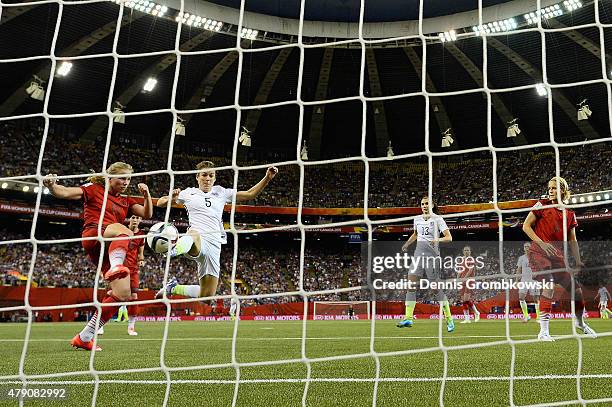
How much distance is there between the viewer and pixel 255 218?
Answer: 89.4 feet

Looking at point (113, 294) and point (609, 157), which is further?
point (609, 157)

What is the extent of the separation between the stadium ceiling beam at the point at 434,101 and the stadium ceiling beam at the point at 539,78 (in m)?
2.71

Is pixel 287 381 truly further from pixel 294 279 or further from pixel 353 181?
pixel 353 181

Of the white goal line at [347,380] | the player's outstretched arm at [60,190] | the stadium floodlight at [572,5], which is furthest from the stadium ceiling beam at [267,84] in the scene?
the white goal line at [347,380]

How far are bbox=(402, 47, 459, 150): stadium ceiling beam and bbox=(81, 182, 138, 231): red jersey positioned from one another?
51.4 feet

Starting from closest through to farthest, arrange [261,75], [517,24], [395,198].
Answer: [517,24] → [261,75] → [395,198]

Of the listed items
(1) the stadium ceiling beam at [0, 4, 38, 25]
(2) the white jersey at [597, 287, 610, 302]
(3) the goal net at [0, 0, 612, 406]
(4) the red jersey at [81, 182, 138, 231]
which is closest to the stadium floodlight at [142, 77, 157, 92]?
(3) the goal net at [0, 0, 612, 406]

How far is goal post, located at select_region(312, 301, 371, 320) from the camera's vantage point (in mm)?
21062

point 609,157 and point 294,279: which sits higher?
point 609,157

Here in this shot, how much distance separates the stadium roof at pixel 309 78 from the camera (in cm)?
1742

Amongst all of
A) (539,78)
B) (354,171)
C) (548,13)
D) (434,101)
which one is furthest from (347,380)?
(354,171)

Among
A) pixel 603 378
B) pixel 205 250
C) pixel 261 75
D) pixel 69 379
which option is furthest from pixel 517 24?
pixel 69 379

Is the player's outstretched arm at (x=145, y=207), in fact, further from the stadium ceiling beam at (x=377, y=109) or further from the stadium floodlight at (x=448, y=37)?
the stadium ceiling beam at (x=377, y=109)

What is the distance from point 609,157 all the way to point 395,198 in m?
9.89
